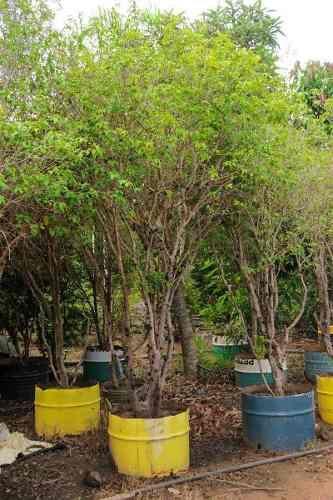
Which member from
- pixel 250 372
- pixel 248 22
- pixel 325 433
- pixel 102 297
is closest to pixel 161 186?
pixel 102 297

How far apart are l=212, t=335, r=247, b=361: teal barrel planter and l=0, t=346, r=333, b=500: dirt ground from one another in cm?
344

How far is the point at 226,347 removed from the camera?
34.3 ft

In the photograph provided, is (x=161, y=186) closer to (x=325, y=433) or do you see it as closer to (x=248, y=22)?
(x=325, y=433)

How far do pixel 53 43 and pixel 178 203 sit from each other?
1.72m

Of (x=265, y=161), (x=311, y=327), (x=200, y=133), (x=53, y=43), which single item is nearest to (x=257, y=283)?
(x=265, y=161)

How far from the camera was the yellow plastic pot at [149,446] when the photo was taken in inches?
178

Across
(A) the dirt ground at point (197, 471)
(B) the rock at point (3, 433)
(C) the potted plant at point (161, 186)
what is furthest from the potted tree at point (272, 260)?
(B) the rock at point (3, 433)

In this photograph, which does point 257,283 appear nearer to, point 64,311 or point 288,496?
point 288,496

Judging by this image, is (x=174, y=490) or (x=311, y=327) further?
(x=311, y=327)

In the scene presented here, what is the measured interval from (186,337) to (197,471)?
4.10 metres

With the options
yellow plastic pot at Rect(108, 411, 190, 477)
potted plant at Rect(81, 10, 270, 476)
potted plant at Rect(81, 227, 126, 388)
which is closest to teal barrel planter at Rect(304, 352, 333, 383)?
potted plant at Rect(81, 227, 126, 388)

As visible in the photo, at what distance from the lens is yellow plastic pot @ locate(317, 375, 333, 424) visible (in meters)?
6.04

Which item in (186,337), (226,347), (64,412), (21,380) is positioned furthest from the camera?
(226,347)

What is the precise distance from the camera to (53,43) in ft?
15.1
